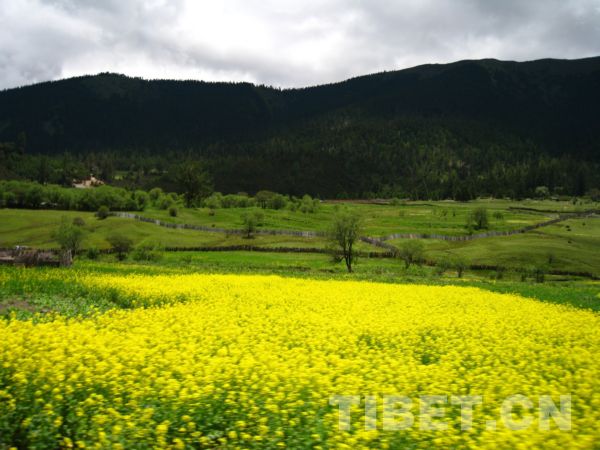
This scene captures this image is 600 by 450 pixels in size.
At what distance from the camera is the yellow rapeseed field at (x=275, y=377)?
750cm

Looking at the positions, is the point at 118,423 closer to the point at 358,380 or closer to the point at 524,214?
the point at 358,380

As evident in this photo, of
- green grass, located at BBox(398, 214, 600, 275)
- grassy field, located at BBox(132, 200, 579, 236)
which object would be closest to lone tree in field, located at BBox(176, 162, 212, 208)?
grassy field, located at BBox(132, 200, 579, 236)

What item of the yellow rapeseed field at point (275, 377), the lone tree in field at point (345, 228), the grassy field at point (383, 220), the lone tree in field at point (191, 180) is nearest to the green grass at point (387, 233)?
the grassy field at point (383, 220)

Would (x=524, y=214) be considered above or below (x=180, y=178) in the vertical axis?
below

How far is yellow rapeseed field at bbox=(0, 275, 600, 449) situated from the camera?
295 inches

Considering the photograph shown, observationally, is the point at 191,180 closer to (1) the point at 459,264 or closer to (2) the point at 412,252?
(2) the point at 412,252

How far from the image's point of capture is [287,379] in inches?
380

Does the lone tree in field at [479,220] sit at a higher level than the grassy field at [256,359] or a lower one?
lower

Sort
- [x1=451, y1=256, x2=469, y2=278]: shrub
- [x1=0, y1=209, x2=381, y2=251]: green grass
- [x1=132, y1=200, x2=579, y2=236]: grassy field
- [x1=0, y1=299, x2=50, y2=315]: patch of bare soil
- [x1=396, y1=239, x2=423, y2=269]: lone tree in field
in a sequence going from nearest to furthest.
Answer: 1. [x1=0, y1=299, x2=50, y2=315]: patch of bare soil
2. [x1=451, y1=256, x2=469, y2=278]: shrub
3. [x1=396, y1=239, x2=423, y2=269]: lone tree in field
4. [x1=0, y1=209, x2=381, y2=251]: green grass
5. [x1=132, y1=200, x2=579, y2=236]: grassy field

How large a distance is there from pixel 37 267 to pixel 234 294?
15413mm

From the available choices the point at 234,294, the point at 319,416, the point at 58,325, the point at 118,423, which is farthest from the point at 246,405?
the point at 234,294

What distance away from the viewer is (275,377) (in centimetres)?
955

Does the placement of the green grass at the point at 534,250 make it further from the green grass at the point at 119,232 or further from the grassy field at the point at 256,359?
the grassy field at the point at 256,359

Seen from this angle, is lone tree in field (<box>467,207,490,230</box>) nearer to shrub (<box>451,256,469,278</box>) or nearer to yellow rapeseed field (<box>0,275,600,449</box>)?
shrub (<box>451,256,469,278</box>)
